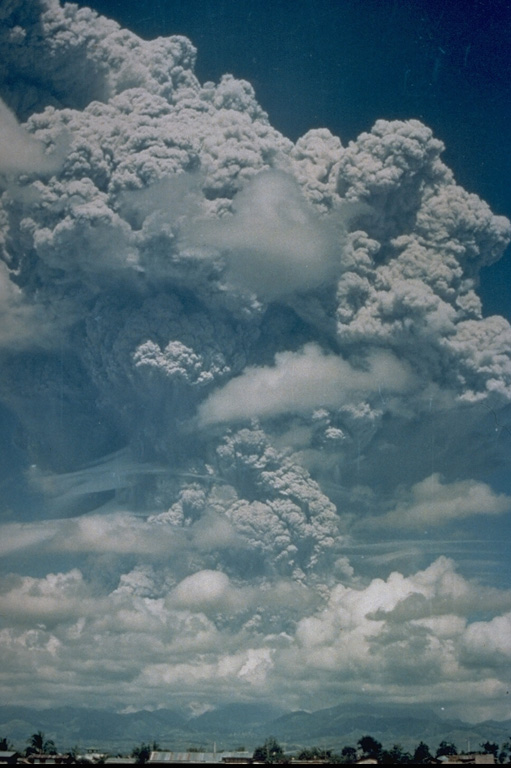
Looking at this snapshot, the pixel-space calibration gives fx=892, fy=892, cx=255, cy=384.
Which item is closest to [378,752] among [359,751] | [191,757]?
[359,751]

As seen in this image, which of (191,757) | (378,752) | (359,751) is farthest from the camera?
(359,751)

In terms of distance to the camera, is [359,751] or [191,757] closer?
[191,757]

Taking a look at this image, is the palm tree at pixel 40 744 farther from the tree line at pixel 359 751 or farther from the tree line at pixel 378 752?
the tree line at pixel 378 752

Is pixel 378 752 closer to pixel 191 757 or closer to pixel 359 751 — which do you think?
pixel 359 751

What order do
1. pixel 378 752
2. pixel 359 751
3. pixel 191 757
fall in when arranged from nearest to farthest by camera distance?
pixel 191 757 < pixel 378 752 < pixel 359 751

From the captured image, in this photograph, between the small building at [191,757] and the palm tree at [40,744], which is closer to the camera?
the small building at [191,757]

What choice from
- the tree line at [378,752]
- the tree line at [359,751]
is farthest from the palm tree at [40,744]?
the tree line at [378,752]

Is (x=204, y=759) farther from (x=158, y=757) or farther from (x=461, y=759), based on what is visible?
(x=461, y=759)

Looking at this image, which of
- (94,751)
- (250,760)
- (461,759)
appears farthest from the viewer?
(94,751)

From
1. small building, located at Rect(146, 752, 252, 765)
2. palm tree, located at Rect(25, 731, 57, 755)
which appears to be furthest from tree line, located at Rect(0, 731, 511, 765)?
small building, located at Rect(146, 752, 252, 765)

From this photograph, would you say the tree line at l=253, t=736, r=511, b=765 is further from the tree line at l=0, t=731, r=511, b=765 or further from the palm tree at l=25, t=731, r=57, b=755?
the palm tree at l=25, t=731, r=57, b=755

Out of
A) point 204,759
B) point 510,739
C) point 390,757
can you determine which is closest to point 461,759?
point 390,757
